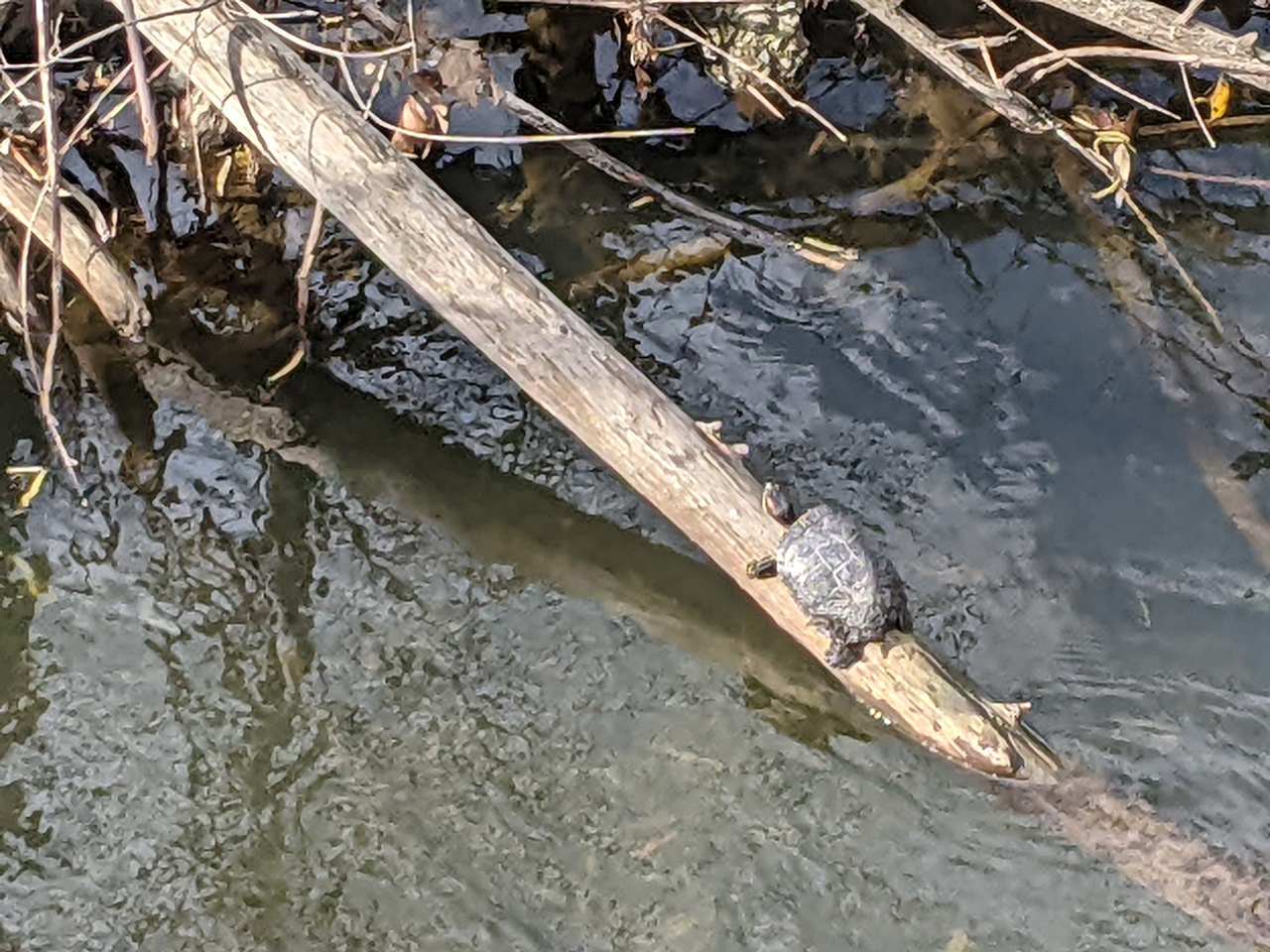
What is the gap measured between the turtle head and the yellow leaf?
8.54 feet

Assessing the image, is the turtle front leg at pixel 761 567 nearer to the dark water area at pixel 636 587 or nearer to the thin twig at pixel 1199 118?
the dark water area at pixel 636 587

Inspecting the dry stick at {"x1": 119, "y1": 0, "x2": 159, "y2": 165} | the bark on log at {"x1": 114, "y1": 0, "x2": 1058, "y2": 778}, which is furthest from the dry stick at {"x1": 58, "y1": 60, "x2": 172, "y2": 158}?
the bark on log at {"x1": 114, "y1": 0, "x2": 1058, "y2": 778}

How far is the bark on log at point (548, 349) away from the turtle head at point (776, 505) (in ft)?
0.07

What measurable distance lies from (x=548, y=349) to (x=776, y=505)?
665 mm

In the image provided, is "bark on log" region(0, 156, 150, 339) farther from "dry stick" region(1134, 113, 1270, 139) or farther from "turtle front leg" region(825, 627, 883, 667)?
"dry stick" region(1134, 113, 1270, 139)

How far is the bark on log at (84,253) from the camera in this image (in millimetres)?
3742

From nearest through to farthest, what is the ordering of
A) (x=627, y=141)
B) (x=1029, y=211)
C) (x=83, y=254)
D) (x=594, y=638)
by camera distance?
(x=594, y=638) < (x=83, y=254) < (x=1029, y=211) < (x=627, y=141)

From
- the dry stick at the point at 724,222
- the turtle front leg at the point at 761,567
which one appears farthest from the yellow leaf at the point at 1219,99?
the turtle front leg at the point at 761,567

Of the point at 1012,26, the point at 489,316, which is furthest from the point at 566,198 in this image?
the point at 1012,26

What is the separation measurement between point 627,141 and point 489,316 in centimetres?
179

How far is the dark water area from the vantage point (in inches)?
117

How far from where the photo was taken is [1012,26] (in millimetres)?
4840

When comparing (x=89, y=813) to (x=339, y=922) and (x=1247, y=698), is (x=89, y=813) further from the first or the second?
(x=1247, y=698)

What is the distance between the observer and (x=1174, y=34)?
12.6ft
